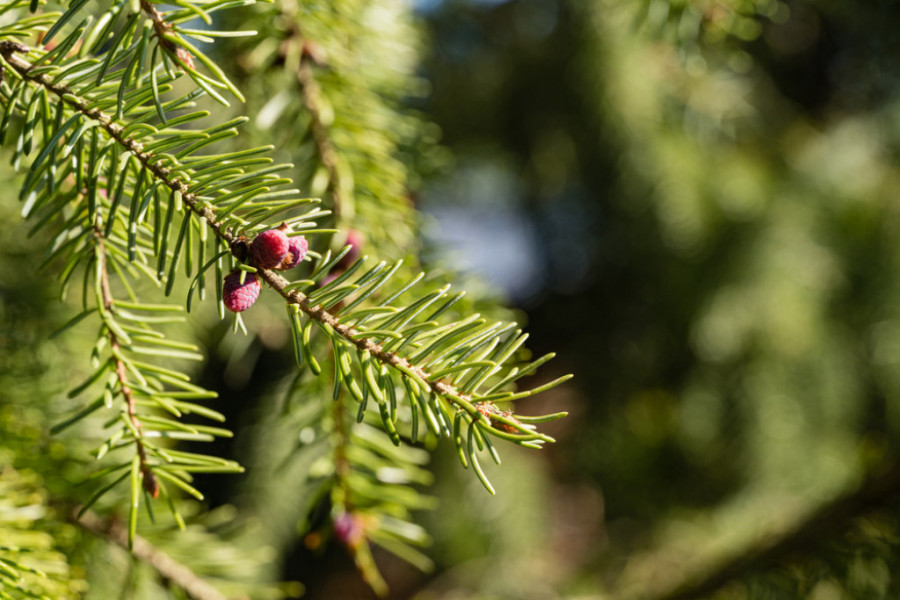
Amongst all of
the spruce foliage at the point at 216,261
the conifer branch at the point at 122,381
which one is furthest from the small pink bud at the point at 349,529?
the conifer branch at the point at 122,381

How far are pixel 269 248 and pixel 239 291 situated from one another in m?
0.02

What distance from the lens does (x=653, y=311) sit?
1077 millimetres

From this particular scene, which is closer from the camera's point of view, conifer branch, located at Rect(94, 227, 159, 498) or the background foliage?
conifer branch, located at Rect(94, 227, 159, 498)

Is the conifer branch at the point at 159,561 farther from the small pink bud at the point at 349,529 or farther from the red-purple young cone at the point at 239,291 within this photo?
the red-purple young cone at the point at 239,291

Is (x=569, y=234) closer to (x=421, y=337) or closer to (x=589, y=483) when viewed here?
(x=589, y=483)

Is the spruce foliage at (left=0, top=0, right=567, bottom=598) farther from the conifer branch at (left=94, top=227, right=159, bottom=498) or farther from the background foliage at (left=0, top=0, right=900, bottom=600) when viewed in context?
the background foliage at (left=0, top=0, right=900, bottom=600)

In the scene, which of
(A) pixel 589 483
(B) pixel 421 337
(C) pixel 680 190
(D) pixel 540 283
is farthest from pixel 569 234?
(B) pixel 421 337

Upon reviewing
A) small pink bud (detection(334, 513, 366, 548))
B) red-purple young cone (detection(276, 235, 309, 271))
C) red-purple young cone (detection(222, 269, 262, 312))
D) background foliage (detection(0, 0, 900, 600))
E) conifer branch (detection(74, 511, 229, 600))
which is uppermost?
red-purple young cone (detection(276, 235, 309, 271))

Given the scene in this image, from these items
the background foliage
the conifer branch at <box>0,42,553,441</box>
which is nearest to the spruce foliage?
the conifer branch at <box>0,42,553,441</box>

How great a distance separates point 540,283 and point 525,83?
356 mm

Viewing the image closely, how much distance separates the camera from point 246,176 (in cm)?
22

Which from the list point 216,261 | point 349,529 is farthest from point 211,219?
point 349,529

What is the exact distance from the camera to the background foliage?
610mm

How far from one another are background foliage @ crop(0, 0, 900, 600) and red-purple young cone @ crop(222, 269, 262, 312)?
269 mm
